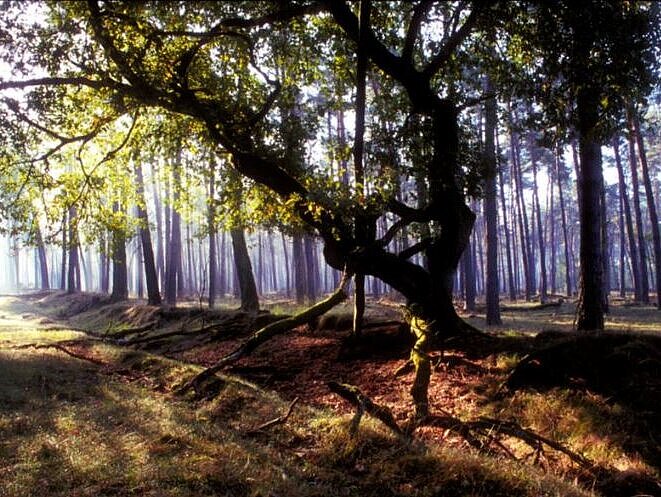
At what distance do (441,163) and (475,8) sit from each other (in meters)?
2.92

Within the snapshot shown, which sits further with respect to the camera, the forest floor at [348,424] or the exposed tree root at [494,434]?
the exposed tree root at [494,434]

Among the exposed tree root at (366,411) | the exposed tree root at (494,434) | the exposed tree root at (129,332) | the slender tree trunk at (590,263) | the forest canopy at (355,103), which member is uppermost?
the forest canopy at (355,103)

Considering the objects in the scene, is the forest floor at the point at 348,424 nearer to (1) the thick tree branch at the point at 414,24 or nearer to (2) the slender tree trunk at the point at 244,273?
(1) the thick tree branch at the point at 414,24

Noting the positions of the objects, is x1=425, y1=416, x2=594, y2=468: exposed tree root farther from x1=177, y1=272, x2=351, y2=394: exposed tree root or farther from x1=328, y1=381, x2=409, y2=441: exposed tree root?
x1=177, y1=272, x2=351, y2=394: exposed tree root

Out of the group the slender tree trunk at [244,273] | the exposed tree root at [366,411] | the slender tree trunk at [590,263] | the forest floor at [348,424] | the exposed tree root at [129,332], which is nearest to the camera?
the forest floor at [348,424]

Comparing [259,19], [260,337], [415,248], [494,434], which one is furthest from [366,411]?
[259,19]

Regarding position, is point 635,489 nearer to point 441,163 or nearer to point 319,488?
point 319,488

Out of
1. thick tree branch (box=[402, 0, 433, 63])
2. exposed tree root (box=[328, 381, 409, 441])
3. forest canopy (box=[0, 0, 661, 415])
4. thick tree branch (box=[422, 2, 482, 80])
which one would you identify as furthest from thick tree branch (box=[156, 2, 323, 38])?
exposed tree root (box=[328, 381, 409, 441])

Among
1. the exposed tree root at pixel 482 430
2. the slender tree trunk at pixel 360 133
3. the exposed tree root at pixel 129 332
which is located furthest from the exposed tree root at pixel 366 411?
the exposed tree root at pixel 129 332

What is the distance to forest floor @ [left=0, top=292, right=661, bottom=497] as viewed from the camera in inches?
201

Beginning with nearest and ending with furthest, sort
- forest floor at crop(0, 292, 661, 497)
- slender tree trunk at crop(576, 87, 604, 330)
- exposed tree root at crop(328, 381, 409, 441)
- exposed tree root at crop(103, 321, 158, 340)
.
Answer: forest floor at crop(0, 292, 661, 497)
exposed tree root at crop(328, 381, 409, 441)
slender tree trunk at crop(576, 87, 604, 330)
exposed tree root at crop(103, 321, 158, 340)

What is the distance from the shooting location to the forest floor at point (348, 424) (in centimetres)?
509

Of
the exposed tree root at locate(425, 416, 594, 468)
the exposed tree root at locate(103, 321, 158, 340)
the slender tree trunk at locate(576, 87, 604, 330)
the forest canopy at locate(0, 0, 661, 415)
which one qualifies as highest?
the forest canopy at locate(0, 0, 661, 415)

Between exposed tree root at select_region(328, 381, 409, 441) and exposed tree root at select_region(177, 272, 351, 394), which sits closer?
exposed tree root at select_region(328, 381, 409, 441)
